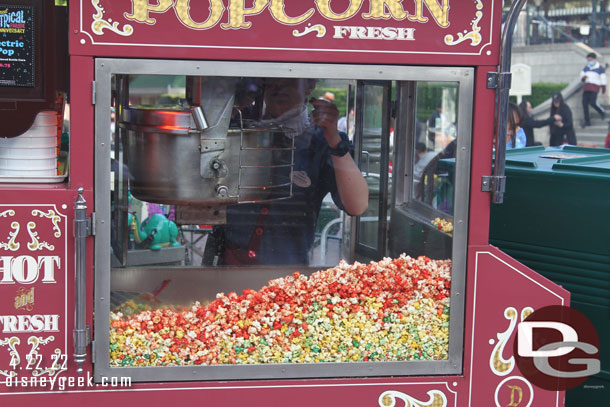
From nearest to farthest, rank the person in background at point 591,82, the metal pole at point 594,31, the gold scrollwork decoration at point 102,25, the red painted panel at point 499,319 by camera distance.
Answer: the gold scrollwork decoration at point 102,25 → the red painted panel at point 499,319 → the person in background at point 591,82 → the metal pole at point 594,31

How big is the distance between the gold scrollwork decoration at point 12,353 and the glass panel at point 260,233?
29cm

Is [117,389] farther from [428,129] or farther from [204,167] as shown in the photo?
[428,129]


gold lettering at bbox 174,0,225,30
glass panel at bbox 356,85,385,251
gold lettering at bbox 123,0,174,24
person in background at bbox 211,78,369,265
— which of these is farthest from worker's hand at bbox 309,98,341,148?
gold lettering at bbox 123,0,174,24

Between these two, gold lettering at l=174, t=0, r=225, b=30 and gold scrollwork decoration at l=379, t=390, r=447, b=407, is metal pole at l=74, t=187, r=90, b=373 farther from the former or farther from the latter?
gold scrollwork decoration at l=379, t=390, r=447, b=407

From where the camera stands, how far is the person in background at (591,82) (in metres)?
13.9

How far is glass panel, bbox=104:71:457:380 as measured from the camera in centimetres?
245

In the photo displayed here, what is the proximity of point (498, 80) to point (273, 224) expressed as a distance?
3.17 ft

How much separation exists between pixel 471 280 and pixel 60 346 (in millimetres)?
1364

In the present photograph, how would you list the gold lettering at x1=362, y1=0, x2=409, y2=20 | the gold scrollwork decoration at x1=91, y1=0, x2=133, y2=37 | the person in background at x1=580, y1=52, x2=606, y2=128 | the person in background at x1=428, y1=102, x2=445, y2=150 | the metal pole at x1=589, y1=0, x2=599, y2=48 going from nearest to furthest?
the gold scrollwork decoration at x1=91, y1=0, x2=133, y2=37 < the gold lettering at x1=362, y1=0, x2=409, y2=20 < the person in background at x1=428, y1=102, x2=445, y2=150 < the person in background at x1=580, y1=52, x2=606, y2=128 < the metal pole at x1=589, y1=0, x2=599, y2=48

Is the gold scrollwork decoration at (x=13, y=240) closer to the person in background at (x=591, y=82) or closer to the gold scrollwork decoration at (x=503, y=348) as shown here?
the gold scrollwork decoration at (x=503, y=348)

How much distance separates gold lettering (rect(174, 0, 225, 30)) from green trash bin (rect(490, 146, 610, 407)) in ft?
4.77

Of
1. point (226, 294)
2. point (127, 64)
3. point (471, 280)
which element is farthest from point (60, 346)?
point (471, 280)

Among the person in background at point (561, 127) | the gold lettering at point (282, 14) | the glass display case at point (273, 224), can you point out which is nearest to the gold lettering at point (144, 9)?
the glass display case at point (273, 224)

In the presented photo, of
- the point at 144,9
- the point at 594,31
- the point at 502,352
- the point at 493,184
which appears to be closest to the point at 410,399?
the point at 502,352
